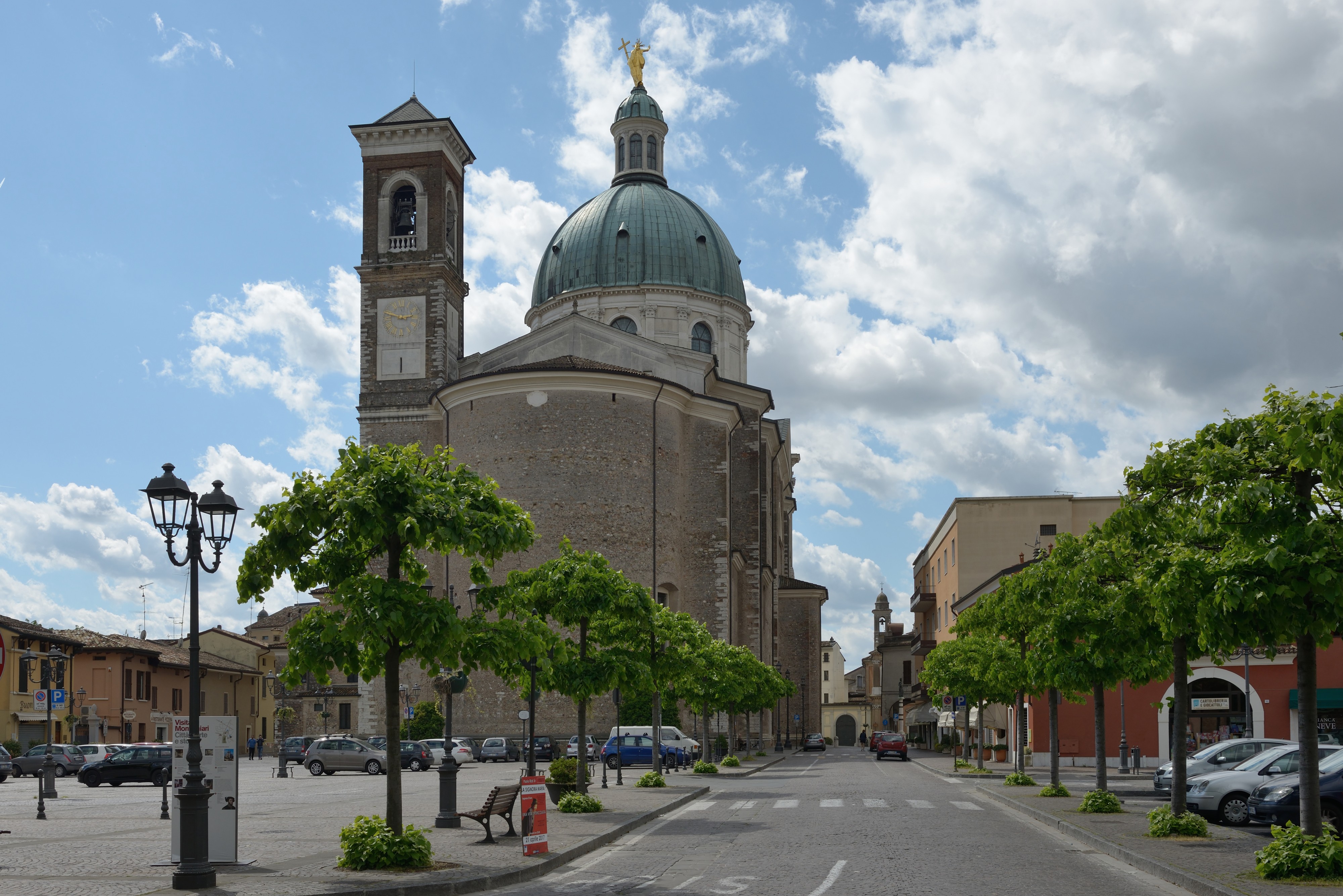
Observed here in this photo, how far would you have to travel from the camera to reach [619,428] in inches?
2135

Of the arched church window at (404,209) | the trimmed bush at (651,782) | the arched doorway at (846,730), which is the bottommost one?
the arched doorway at (846,730)

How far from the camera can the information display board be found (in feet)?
46.9

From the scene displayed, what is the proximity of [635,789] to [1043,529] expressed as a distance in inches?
1563

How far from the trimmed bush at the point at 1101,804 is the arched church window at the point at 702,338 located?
171 feet

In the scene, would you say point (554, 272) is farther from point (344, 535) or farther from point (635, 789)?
point (344, 535)

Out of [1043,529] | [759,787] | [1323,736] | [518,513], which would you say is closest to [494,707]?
[759,787]

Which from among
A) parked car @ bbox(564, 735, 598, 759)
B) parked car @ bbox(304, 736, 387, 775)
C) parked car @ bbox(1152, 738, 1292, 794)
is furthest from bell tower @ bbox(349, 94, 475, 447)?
parked car @ bbox(1152, 738, 1292, 794)

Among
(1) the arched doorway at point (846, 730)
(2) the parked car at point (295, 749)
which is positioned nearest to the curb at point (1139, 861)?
(2) the parked car at point (295, 749)

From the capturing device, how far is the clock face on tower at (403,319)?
194 ft

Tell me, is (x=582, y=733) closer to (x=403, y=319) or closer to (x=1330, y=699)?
(x=1330, y=699)

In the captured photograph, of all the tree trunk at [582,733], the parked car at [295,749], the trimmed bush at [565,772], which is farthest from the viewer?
the parked car at [295,749]

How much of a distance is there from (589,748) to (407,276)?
2357cm

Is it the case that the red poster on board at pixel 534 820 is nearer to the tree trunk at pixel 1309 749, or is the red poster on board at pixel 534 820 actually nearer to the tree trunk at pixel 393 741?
the tree trunk at pixel 393 741

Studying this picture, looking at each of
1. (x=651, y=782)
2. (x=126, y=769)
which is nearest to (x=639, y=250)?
(x=126, y=769)
